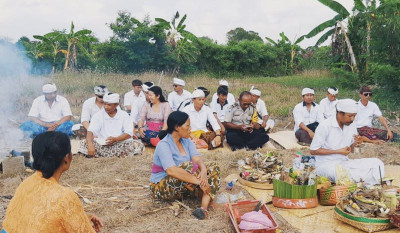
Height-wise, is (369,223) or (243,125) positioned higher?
(243,125)

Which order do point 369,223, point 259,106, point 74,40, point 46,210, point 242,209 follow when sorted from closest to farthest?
point 46,210
point 369,223
point 242,209
point 259,106
point 74,40

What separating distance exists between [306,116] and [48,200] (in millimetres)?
6713

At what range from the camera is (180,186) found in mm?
4316

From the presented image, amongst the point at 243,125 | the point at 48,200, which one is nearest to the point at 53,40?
the point at 243,125

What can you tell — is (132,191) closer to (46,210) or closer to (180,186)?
(180,186)

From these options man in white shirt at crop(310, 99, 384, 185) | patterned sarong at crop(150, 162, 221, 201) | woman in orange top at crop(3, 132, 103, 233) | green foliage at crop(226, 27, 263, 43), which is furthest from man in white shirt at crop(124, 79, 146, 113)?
green foliage at crop(226, 27, 263, 43)

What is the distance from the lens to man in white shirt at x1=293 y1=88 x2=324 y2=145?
7897 mm

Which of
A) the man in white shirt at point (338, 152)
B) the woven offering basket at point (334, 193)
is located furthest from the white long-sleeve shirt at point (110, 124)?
the woven offering basket at point (334, 193)

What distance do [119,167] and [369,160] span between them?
3542 millimetres

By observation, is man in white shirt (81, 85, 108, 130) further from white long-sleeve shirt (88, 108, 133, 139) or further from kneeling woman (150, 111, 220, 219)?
kneeling woman (150, 111, 220, 219)

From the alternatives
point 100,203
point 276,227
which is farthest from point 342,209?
point 100,203

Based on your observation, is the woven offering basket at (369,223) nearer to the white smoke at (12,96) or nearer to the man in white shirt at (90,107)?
the man in white shirt at (90,107)

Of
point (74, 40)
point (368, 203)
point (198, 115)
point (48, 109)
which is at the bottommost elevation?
point (368, 203)

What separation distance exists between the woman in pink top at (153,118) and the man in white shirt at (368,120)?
12.9ft
